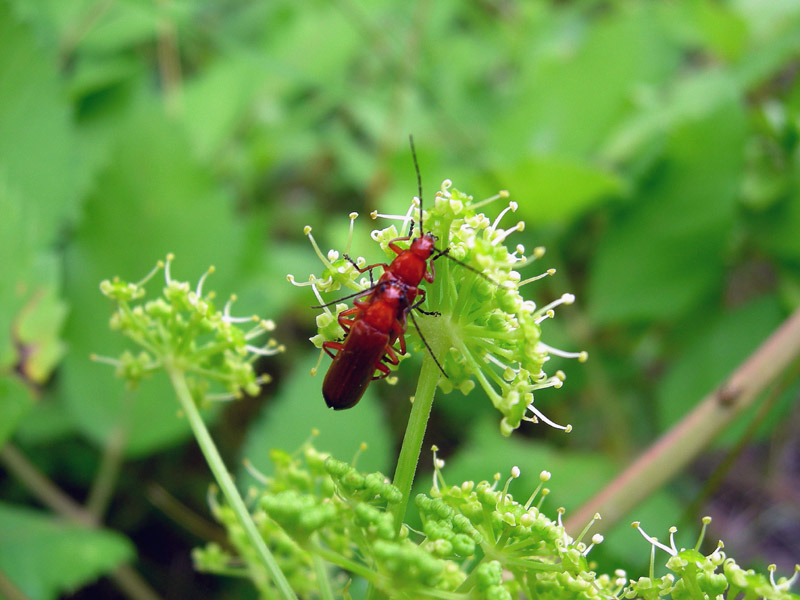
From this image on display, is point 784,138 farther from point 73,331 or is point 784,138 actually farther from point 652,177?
point 73,331

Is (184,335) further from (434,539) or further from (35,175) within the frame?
(35,175)

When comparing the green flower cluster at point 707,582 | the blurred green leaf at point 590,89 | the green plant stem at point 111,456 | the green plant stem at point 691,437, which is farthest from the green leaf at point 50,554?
the blurred green leaf at point 590,89

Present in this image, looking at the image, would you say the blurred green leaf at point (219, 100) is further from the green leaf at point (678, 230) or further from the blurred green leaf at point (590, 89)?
the green leaf at point (678, 230)

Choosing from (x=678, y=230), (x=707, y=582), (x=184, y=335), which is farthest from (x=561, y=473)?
(x=184, y=335)

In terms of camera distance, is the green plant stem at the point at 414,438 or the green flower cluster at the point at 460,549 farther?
the green plant stem at the point at 414,438

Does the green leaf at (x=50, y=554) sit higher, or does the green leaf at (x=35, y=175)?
the green leaf at (x=35, y=175)

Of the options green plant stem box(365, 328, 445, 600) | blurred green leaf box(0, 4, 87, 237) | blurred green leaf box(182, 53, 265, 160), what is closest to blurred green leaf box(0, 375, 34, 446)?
blurred green leaf box(0, 4, 87, 237)

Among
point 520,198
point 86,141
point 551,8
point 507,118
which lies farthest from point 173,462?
point 551,8
